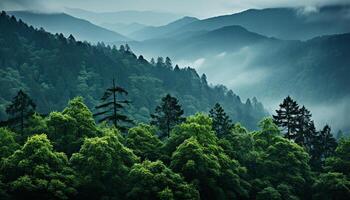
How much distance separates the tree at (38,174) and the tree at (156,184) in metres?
6.50

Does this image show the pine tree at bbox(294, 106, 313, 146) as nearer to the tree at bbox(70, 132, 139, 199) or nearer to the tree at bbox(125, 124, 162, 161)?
the tree at bbox(125, 124, 162, 161)

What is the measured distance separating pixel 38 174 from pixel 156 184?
492 inches

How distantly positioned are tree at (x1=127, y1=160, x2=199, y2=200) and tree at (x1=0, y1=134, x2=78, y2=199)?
6.50 meters

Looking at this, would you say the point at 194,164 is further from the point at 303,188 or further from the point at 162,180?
the point at 303,188

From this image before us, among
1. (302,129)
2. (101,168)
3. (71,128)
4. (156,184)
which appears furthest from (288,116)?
(101,168)

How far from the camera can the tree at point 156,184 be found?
168ft

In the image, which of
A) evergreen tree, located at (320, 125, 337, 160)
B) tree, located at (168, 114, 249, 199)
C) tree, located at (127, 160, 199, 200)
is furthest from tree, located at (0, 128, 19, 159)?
evergreen tree, located at (320, 125, 337, 160)

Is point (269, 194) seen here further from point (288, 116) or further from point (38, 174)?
point (38, 174)

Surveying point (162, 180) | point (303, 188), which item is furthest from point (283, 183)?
point (162, 180)

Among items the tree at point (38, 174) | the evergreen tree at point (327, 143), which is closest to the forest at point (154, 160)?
the tree at point (38, 174)

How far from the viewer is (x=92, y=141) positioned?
172 ft

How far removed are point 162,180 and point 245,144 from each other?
912 inches

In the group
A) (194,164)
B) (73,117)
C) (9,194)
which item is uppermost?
(73,117)

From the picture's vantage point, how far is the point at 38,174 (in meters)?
49.2
